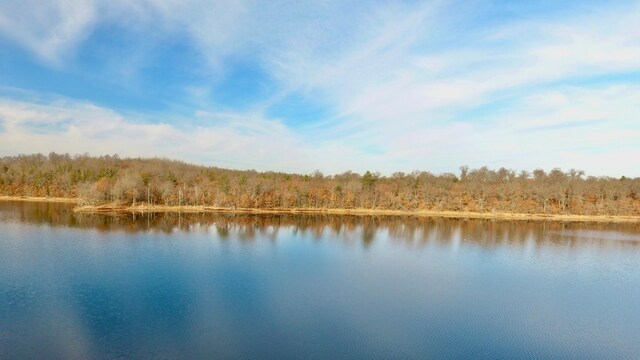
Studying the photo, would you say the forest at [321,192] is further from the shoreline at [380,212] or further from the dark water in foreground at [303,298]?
the dark water in foreground at [303,298]

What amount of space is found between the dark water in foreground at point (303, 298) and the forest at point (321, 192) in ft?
133

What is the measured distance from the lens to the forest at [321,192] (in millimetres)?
92875

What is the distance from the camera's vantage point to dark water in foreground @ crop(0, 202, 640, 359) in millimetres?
18922

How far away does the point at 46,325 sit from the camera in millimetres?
19641

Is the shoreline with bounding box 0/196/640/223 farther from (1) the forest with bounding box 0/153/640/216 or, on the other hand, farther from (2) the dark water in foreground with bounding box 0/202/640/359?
(2) the dark water in foreground with bounding box 0/202/640/359

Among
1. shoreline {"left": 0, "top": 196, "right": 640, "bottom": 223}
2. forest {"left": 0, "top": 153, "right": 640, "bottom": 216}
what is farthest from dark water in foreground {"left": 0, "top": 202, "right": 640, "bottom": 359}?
forest {"left": 0, "top": 153, "right": 640, "bottom": 216}

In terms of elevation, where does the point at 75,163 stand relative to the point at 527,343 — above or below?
above

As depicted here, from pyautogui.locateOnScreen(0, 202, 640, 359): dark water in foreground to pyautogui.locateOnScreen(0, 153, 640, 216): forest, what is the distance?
4067 cm

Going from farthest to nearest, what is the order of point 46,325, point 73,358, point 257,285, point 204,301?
point 257,285 < point 204,301 < point 46,325 < point 73,358

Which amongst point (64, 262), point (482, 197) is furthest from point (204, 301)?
point (482, 197)

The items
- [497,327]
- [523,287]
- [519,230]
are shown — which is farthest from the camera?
[519,230]

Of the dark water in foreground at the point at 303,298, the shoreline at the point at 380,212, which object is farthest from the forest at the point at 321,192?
the dark water in foreground at the point at 303,298

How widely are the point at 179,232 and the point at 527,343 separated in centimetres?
4545

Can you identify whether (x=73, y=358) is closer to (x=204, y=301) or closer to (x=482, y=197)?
(x=204, y=301)
